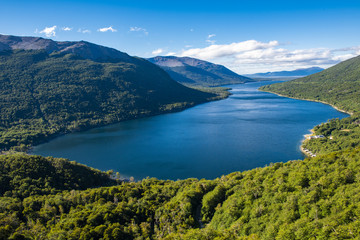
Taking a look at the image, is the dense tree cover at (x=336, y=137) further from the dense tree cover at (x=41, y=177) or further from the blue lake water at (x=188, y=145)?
the dense tree cover at (x=41, y=177)

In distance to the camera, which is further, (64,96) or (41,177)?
(64,96)

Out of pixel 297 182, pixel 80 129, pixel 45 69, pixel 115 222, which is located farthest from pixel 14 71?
pixel 297 182

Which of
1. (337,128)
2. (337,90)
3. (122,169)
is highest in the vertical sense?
(337,90)

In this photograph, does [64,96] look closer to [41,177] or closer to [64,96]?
[64,96]

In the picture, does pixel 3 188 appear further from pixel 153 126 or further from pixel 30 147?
pixel 153 126

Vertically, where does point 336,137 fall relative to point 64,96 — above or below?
below

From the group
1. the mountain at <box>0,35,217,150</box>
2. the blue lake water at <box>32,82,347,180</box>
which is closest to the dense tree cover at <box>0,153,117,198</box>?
the blue lake water at <box>32,82,347,180</box>

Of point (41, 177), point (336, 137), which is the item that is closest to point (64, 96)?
point (41, 177)
